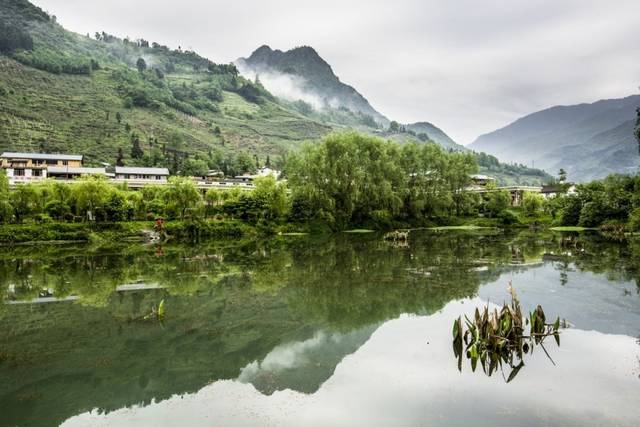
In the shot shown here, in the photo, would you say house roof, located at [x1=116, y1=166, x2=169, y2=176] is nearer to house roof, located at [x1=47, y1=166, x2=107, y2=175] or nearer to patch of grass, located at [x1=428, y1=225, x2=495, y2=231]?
house roof, located at [x1=47, y1=166, x2=107, y2=175]

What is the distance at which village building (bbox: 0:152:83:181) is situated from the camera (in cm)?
8350

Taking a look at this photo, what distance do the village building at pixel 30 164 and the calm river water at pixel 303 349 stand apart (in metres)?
63.0

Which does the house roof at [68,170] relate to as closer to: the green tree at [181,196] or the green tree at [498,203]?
the green tree at [181,196]

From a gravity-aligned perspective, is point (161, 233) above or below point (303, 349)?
above

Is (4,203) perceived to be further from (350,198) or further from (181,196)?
(350,198)

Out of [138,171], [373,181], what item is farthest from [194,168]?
[373,181]

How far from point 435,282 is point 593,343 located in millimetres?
11586

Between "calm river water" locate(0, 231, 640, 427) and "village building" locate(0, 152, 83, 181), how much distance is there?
6299 cm

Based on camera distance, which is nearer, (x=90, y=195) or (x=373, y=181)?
(x=90, y=195)

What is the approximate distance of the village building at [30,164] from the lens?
83500 millimetres

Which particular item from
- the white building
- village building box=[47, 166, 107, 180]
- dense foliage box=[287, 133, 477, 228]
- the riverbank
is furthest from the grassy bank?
the white building

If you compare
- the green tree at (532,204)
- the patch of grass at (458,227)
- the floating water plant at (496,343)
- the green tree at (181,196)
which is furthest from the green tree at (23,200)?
the green tree at (532,204)

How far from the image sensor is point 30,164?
88.2m

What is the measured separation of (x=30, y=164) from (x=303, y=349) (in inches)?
3682
